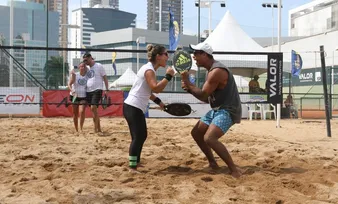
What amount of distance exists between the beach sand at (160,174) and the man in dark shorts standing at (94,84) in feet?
4.40

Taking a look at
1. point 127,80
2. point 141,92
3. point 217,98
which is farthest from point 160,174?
point 127,80

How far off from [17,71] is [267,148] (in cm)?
1196

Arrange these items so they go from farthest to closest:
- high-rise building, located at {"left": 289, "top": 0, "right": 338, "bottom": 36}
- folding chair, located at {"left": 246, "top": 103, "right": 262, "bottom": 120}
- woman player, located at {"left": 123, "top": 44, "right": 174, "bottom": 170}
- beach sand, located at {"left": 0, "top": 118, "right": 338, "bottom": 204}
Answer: high-rise building, located at {"left": 289, "top": 0, "right": 338, "bottom": 36}
folding chair, located at {"left": 246, "top": 103, "right": 262, "bottom": 120}
woman player, located at {"left": 123, "top": 44, "right": 174, "bottom": 170}
beach sand, located at {"left": 0, "top": 118, "right": 338, "bottom": 204}

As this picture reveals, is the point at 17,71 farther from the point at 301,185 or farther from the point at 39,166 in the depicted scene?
the point at 301,185

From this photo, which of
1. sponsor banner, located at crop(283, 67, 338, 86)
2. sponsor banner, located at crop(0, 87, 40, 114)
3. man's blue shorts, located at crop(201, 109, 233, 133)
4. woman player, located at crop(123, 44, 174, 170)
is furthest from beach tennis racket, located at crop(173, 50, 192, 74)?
sponsor banner, located at crop(283, 67, 338, 86)

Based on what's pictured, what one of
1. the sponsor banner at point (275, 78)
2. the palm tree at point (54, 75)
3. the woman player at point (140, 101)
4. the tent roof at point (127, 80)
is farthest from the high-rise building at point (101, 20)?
the woman player at point (140, 101)

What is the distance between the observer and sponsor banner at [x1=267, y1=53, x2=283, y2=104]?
30.3ft

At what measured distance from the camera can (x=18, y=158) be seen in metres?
5.96

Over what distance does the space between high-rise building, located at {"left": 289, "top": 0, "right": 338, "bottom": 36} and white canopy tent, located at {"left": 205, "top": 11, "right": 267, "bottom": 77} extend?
52.5 meters

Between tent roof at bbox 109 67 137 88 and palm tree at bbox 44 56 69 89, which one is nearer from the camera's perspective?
palm tree at bbox 44 56 69 89

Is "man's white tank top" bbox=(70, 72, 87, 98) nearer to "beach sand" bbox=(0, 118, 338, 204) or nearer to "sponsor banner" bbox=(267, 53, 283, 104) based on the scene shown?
"beach sand" bbox=(0, 118, 338, 204)

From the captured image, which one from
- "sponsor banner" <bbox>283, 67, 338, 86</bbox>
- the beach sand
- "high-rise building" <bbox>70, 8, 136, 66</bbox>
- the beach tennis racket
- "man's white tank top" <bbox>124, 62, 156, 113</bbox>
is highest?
"high-rise building" <bbox>70, 8, 136, 66</bbox>

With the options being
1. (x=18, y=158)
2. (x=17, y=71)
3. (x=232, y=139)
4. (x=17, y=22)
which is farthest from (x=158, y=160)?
(x=17, y=22)

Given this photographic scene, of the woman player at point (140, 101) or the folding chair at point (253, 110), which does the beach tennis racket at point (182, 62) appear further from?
the folding chair at point (253, 110)
